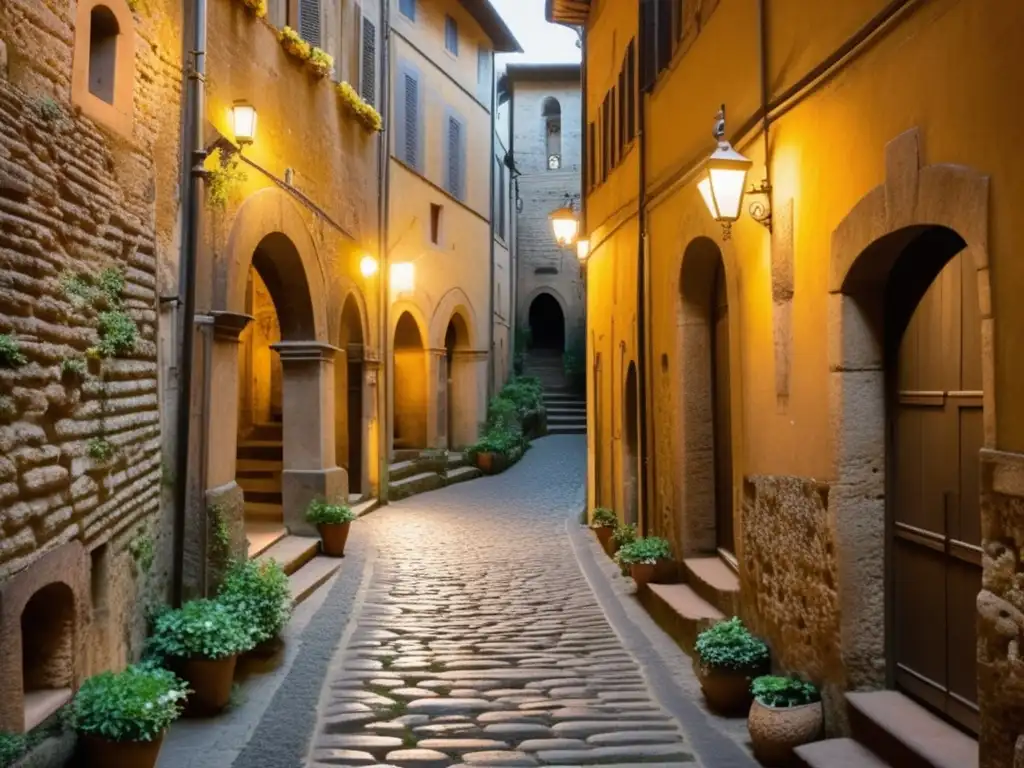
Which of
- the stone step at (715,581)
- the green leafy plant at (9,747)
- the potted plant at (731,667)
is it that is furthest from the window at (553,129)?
the green leafy plant at (9,747)

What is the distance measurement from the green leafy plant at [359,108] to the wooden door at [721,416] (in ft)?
22.3

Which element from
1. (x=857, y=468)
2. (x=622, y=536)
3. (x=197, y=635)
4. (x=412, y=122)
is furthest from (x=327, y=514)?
(x=412, y=122)

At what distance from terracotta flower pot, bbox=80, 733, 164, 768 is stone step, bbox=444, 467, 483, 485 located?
14.5 m

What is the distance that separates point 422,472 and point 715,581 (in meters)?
11.5

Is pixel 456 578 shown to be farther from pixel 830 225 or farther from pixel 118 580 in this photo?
pixel 830 225

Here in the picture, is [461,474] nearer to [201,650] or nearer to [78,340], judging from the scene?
[201,650]

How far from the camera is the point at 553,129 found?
33.7m

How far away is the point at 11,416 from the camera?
4180 millimetres

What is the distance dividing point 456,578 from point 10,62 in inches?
287

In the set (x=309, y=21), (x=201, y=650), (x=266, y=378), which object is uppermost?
(x=309, y=21)

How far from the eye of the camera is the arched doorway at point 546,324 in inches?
1410

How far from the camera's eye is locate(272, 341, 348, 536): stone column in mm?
11750

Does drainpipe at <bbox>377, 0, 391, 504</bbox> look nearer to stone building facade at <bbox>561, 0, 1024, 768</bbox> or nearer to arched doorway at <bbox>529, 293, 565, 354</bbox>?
stone building facade at <bbox>561, 0, 1024, 768</bbox>

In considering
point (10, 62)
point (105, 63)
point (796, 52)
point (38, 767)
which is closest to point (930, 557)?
point (796, 52)
